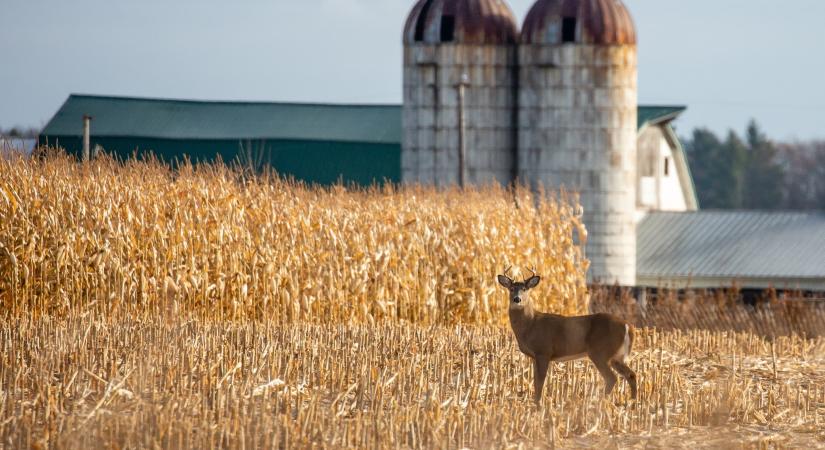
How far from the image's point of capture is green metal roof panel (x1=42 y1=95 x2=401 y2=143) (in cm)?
4769

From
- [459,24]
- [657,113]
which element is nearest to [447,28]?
[459,24]

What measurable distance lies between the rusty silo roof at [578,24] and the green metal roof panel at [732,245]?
6411 millimetres

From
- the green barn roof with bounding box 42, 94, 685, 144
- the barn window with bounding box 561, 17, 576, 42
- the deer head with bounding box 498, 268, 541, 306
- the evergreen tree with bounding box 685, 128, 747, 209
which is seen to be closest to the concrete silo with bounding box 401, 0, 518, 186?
the barn window with bounding box 561, 17, 576, 42

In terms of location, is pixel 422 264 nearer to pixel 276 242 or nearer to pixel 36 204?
pixel 276 242

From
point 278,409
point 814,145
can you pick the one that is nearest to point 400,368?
point 278,409

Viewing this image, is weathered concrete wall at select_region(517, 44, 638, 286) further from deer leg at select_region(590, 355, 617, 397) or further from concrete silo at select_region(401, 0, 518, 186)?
deer leg at select_region(590, 355, 617, 397)

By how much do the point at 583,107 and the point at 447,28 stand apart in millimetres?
4456

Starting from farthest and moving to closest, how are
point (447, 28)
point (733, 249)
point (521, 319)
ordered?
point (733, 249), point (447, 28), point (521, 319)

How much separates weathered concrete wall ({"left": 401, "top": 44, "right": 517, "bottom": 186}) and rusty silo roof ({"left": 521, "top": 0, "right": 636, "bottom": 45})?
1.19m

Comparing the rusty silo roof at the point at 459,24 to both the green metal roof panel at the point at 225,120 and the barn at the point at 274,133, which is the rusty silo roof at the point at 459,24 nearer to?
the barn at the point at 274,133

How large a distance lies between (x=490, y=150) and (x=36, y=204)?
21.9 m

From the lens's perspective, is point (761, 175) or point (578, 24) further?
point (761, 175)

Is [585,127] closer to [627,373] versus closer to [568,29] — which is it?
[568,29]

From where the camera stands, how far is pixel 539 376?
13633 mm
